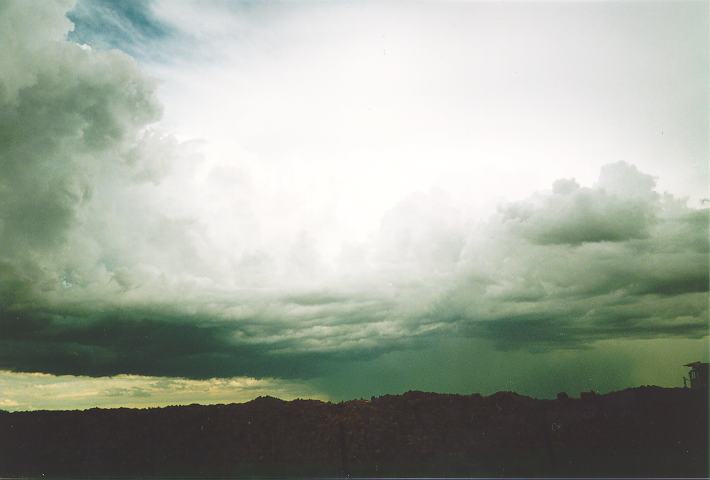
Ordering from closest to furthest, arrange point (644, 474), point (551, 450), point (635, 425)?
1. point (644, 474)
2. point (551, 450)
3. point (635, 425)

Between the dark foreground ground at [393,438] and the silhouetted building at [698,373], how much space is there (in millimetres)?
7341

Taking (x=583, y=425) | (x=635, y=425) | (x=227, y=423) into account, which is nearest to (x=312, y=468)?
(x=227, y=423)

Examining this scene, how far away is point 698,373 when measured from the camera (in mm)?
43438

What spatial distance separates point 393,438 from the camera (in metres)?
35.2

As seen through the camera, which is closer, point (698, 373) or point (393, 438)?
point (393, 438)

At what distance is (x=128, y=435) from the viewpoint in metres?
39.3

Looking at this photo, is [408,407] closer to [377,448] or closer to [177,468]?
[377,448]

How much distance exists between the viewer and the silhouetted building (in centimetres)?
4291

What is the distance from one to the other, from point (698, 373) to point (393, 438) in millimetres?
27727

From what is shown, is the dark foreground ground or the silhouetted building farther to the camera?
the silhouetted building

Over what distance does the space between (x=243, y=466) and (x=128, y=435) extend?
10.3 m

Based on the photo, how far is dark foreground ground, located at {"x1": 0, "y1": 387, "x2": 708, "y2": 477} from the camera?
3369 centimetres

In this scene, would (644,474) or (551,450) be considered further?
(551,450)

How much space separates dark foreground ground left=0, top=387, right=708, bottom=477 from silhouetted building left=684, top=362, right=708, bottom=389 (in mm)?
7341
